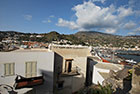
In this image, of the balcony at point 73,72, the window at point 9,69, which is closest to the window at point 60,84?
the balcony at point 73,72

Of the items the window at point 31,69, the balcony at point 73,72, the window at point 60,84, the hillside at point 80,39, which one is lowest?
the window at point 60,84

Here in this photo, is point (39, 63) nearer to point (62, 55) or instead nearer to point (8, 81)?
point (8, 81)

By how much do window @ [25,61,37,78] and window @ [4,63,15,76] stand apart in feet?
3.53

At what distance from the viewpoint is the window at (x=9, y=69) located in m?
6.81

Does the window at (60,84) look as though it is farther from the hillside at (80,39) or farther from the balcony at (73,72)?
the hillside at (80,39)

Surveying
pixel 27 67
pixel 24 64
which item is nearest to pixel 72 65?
pixel 27 67

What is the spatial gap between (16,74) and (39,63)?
2.07 m

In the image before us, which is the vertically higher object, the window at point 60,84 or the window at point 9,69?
the window at point 9,69

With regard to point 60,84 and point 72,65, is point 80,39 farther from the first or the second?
point 60,84

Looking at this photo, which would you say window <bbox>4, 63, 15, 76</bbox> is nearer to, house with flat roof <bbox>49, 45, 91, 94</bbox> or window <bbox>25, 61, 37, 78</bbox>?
window <bbox>25, 61, 37, 78</bbox>

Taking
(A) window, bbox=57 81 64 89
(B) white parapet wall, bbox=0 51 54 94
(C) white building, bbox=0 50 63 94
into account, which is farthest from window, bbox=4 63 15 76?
(A) window, bbox=57 81 64 89

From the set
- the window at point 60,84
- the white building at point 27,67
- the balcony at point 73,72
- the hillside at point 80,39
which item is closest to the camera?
the white building at point 27,67

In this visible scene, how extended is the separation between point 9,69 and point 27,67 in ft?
4.48

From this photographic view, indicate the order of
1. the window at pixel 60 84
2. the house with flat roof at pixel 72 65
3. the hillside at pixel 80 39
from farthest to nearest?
the hillside at pixel 80 39, the house with flat roof at pixel 72 65, the window at pixel 60 84
